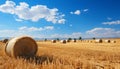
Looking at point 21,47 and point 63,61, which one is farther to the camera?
point 21,47

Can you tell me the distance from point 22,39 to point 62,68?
570 cm

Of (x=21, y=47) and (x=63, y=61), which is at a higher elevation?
(x=21, y=47)

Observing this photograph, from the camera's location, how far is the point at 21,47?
13.2m

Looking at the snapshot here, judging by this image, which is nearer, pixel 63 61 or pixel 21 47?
pixel 63 61

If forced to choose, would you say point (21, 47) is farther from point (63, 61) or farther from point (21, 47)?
point (63, 61)

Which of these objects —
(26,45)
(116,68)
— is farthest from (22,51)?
(116,68)

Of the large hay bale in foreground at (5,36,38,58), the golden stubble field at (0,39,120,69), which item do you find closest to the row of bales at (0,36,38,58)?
the large hay bale in foreground at (5,36,38,58)

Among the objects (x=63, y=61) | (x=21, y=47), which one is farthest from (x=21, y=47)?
(x=63, y=61)

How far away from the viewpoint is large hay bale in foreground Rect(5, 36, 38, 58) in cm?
1276

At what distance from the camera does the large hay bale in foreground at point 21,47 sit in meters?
12.8

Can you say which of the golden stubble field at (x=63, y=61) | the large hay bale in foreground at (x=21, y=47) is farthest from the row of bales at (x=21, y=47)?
the golden stubble field at (x=63, y=61)

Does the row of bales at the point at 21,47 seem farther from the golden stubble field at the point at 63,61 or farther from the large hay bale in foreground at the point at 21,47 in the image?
the golden stubble field at the point at 63,61

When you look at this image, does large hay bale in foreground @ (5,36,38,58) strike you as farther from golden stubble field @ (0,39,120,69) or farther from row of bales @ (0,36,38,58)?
golden stubble field @ (0,39,120,69)

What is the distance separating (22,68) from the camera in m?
7.93
